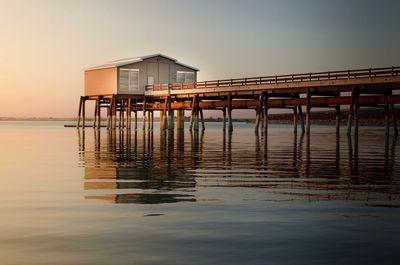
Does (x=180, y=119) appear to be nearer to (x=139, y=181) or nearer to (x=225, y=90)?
(x=225, y=90)

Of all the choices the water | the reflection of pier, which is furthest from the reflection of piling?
the water

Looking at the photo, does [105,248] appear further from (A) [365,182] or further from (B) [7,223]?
(A) [365,182]

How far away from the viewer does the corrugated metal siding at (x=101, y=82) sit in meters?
64.1

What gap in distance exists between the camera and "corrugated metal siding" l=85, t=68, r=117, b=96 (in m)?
64.1

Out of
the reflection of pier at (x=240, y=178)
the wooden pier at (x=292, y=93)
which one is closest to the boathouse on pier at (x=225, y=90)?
the wooden pier at (x=292, y=93)

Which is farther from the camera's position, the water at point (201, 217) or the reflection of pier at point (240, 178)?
the reflection of pier at point (240, 178)

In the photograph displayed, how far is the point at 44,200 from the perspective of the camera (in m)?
10.5

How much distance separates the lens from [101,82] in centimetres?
6631

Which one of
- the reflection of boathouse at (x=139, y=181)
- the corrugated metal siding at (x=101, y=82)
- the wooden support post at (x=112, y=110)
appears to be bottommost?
the reflection of boathouse at (x=139, y=181)

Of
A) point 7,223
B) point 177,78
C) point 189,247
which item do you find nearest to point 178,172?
point 7,223

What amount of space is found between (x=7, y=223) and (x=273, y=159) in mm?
13426

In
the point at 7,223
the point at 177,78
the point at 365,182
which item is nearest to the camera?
the point at 7,223

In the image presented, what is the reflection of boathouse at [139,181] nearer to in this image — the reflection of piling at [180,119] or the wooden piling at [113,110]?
the wooden piling at [113,110]

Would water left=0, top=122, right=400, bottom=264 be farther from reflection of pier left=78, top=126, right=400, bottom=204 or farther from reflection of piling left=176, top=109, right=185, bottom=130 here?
reflection of piling left=176, top=109, right=185, bottom=130
